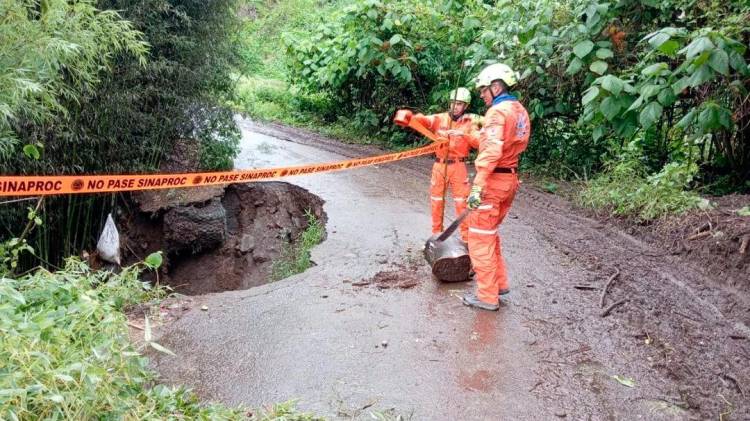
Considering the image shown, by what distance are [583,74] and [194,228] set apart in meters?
6.15

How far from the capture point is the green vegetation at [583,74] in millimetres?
6191

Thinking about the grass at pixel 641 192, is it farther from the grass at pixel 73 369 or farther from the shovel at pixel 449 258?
the grass at pixel 73 369

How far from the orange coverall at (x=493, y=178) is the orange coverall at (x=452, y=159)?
1135 mm

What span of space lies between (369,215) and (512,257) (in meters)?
2.19

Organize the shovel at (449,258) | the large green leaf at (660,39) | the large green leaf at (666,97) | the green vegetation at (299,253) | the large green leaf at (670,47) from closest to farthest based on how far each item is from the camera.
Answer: the shovel at (449,258)
the large green leaf at (660,39)
the large green leaf at (670,47)
the large green leaf at (666,97)
the green vegetation at (299,253)

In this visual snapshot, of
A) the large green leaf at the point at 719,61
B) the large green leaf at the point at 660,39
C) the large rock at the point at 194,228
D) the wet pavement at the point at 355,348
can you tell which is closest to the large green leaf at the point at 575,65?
the large green leaf at the point at 660,39

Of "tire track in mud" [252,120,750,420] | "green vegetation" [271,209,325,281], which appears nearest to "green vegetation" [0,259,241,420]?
"tire track in mud" [252,120,750,420]

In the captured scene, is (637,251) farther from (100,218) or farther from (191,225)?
(100,218)

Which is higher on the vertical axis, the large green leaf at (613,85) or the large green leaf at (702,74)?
the large green leaf at (702,74)

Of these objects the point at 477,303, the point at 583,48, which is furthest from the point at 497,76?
the point at 583,48

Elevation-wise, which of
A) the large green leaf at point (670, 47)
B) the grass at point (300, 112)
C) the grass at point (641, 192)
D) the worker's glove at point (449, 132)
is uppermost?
the large green leaf at point (670, 47)

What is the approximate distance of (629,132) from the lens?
6.91 metres

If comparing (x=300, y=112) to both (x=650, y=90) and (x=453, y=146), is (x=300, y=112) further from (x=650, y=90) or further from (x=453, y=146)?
(x=650, y=90)

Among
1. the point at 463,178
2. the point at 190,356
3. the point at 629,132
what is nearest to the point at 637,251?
the point at 629,132
